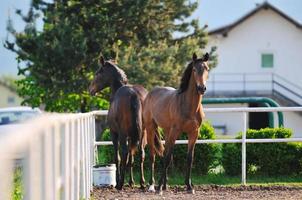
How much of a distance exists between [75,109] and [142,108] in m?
22.0

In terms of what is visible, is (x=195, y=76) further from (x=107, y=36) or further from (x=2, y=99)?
(x=2, y=99)

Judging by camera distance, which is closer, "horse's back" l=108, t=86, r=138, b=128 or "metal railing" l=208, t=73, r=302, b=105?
"horse's back" l=108, t=86, r=138, b=128

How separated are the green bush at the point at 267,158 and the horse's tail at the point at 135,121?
2860mm

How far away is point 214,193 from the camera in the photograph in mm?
12398

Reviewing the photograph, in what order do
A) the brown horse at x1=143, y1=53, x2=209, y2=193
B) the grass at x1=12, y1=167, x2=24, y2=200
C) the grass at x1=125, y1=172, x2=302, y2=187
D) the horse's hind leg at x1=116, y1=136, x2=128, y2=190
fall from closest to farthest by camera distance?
the grass at x1=12, y1=167, x2=24, y2=200 < the brown horse at x1=143, y1=53, x2=209, y2=193 < the horse's hind leg at x1=116, y1=136, x2=128, y2=190 < the grass at x1=125, y1=172, x2=302, y2=187

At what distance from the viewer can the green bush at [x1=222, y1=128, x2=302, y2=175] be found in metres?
15.3

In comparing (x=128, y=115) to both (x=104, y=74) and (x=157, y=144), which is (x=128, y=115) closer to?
(x=157, y=144)

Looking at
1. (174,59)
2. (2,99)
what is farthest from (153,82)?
(2,99)

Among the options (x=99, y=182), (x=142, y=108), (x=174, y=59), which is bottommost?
(x=99, y=182)

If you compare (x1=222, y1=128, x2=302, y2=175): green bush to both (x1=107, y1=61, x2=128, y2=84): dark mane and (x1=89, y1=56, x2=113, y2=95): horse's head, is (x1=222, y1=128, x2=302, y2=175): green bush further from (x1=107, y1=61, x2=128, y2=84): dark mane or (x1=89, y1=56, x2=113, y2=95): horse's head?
(x1=89, y1=56, x2=113, y2=95): horse's head

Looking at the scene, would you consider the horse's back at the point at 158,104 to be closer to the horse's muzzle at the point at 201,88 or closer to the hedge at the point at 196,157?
the horse's muzzle at the point at 201,88

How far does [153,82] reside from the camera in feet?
106

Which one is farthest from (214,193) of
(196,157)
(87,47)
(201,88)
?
(87,47)

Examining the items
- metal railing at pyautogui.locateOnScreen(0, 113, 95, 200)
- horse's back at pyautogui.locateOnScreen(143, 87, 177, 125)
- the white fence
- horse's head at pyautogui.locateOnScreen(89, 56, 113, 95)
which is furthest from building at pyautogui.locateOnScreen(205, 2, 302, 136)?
metal railing at pyautogui.locateOnScreen(0, 113, 95, 200)
